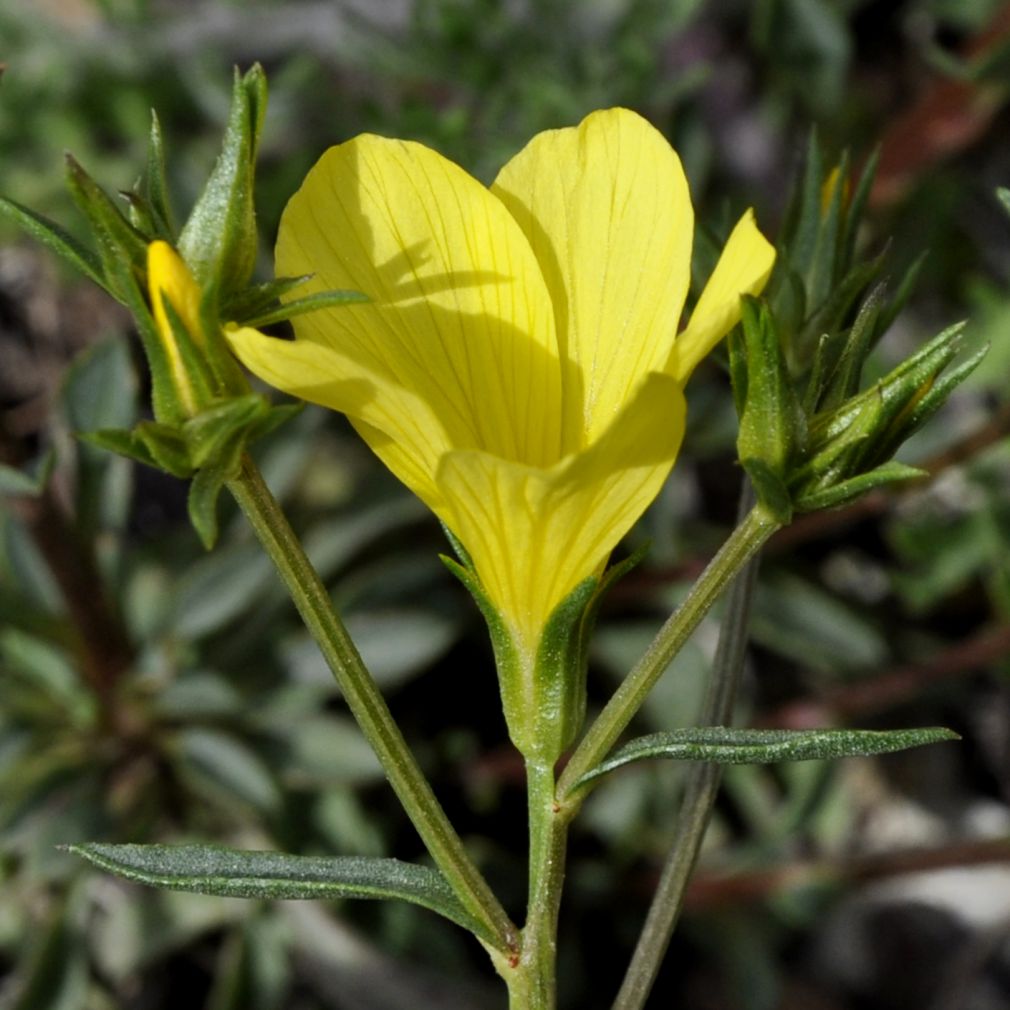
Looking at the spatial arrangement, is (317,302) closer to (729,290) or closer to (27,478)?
(729,290)

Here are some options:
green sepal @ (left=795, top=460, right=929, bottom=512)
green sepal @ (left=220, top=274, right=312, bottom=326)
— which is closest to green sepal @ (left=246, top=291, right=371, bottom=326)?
green sepal @ (left=220, top=274, right=312, bottom=326)

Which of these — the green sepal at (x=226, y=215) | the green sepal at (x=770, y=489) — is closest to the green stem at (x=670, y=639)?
the green sepal at (x=770, y=489)

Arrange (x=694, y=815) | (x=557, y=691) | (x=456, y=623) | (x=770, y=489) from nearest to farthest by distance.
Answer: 1. (x=770, y=489)
2. (x=557, y=691)
3. (x=694, y=815)
4. (x=456, y=623)

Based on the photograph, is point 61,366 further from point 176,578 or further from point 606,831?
point 606,831

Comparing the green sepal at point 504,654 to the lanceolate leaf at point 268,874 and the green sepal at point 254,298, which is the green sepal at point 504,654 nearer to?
the lanceolate leaf at point 268,874

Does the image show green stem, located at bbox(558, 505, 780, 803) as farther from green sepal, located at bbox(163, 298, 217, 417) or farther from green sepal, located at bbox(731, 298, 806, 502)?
green sepal, located at bbox(163, 298, 217, 417)

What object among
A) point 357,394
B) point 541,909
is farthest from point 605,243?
point 541,909
